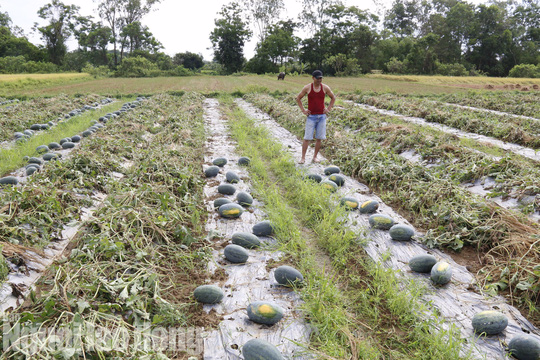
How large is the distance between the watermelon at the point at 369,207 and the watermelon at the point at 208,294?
2634mm

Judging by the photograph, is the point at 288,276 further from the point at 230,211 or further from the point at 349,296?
the point at 230,211

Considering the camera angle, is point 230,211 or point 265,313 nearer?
point 265,313

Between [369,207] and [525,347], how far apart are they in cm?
257

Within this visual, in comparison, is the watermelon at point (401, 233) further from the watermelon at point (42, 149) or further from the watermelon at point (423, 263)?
the watermelon at point (42, 149)

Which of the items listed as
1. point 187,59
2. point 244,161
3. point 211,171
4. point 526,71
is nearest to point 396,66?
point 526,71

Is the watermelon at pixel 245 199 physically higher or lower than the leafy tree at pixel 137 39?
lower

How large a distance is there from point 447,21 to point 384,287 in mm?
73979

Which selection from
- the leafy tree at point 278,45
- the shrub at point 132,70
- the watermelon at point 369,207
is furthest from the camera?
the leafy tree at point 278,45

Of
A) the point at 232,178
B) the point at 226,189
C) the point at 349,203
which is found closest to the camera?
the point at 349,203

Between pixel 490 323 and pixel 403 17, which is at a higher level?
pixel 403 17

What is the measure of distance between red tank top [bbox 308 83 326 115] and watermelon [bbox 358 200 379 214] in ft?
9.99

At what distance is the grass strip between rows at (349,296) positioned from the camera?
2.52 meters

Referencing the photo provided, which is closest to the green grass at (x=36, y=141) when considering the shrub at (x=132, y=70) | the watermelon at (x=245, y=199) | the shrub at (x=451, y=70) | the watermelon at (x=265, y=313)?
the watermelon at (x=245, y=199)

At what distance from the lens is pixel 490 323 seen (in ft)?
8.47
